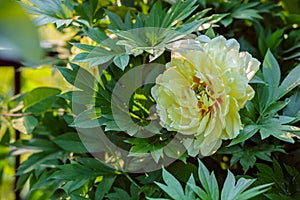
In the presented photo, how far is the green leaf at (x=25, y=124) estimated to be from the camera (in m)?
0.72

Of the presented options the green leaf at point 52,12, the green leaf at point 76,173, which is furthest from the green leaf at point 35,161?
the green leaf at point 52,12

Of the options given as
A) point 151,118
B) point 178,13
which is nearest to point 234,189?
point 151,118

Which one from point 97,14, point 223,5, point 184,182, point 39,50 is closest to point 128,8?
point 97,14

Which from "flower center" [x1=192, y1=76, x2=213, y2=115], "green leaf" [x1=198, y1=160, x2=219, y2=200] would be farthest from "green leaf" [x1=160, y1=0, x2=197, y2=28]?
"green leaf" [x1=198, y1=160, x2=219, y2=200]

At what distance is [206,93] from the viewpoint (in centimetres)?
49

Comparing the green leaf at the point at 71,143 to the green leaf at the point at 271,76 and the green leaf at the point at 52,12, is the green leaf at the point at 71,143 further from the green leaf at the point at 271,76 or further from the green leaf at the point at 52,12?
the green leaf at the point at 271,76

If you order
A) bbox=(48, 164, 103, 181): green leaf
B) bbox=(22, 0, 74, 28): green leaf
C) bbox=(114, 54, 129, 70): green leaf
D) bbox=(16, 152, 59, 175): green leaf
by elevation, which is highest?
bbox=(22, 0, 74, 28): green leaf

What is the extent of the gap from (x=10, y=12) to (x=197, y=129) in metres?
0.41

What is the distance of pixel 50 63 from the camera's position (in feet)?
2.58

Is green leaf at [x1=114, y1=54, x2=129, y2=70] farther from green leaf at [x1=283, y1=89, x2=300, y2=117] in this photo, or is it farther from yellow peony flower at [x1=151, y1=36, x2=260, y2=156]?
green leaf at [x1=283, y1=89, x2=300, y2=117]

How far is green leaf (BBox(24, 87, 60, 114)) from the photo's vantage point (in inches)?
29.6

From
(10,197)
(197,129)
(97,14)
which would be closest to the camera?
(197,129)

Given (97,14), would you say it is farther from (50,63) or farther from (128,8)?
(50,63)

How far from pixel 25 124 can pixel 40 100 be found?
0.18 ft
